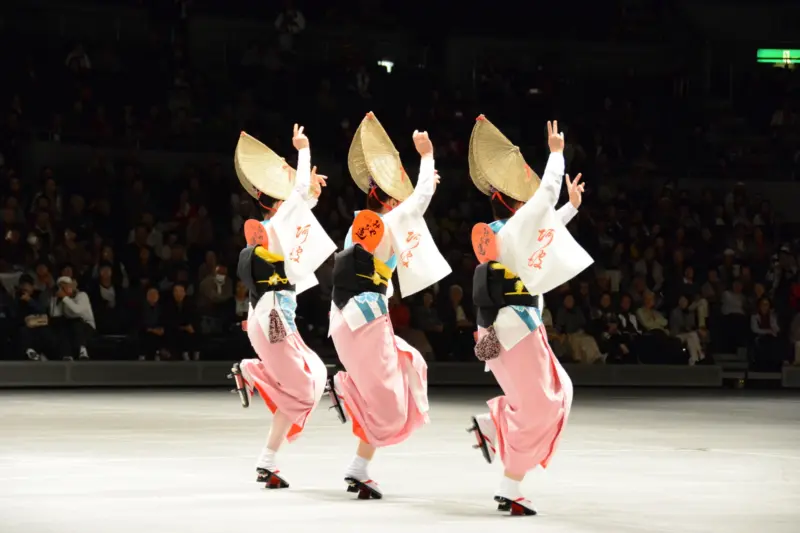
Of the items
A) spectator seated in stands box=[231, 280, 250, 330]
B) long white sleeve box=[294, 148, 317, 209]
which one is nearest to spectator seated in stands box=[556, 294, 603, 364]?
spectator seated in stands box=[231, 280, 250, 330]

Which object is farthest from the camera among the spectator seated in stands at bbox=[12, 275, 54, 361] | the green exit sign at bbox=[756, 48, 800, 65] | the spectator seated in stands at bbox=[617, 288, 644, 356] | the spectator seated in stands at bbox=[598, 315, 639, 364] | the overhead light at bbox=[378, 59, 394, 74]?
the green exit sign at bbox=[756, 48, 800, 65]

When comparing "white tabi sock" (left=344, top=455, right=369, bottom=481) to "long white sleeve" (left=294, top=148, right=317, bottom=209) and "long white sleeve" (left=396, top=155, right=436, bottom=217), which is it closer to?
"long white sleeve" (left=396, top=155, right=436, bottom=217)

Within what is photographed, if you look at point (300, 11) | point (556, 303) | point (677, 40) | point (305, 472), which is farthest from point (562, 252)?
point (677, 40)

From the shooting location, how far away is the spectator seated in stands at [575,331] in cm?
2178

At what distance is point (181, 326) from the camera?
67.3 feet

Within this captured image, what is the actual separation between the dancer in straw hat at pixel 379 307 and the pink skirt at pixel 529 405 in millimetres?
790

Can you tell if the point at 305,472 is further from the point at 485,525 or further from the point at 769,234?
the point at 769,234

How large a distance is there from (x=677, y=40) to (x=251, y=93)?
896cm

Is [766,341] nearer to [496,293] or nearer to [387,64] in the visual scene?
[387,64]

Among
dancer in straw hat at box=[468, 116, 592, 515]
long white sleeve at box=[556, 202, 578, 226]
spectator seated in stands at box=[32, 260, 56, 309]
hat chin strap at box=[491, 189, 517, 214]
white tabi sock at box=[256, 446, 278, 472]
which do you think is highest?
hat chin strap at box=[491, 189, 517, 214]

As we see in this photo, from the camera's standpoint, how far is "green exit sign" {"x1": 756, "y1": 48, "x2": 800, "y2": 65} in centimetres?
3022

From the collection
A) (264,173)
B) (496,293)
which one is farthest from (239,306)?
(496,293)

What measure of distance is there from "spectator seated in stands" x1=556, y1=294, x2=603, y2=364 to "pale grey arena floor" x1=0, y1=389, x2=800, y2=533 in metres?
4.68

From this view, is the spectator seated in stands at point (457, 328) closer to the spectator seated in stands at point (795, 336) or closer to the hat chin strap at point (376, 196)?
the spectator seated in stands at point (795, 336)
